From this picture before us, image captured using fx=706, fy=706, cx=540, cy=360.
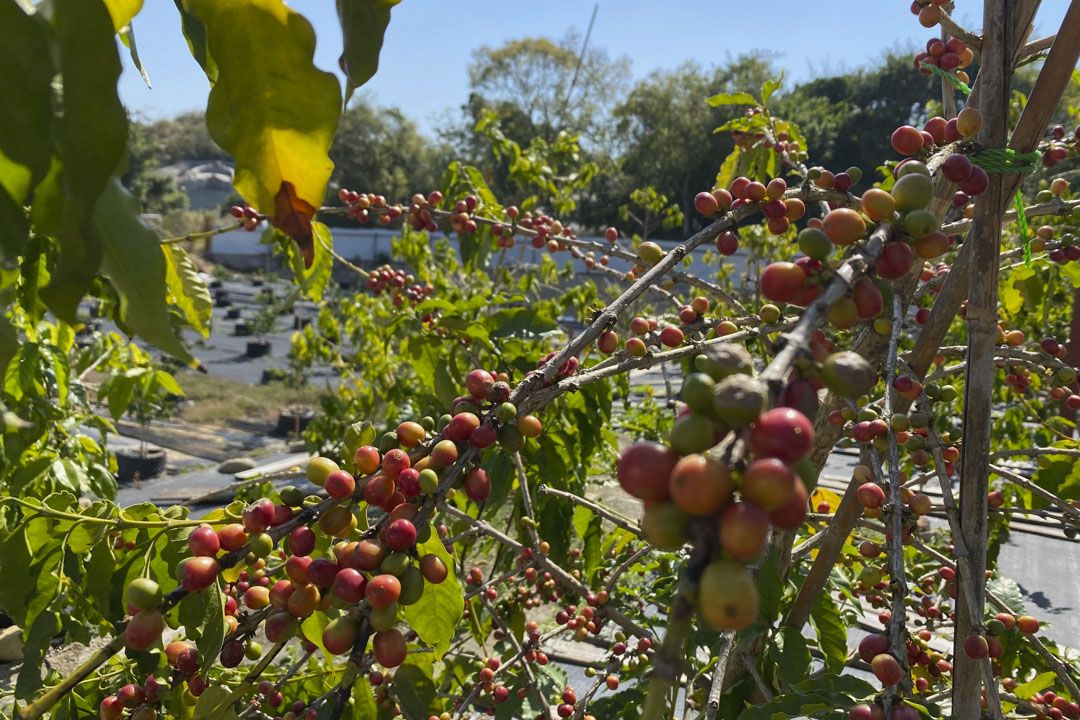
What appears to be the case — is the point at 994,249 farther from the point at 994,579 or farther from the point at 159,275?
the point at 994,579

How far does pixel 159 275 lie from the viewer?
0.46 meters

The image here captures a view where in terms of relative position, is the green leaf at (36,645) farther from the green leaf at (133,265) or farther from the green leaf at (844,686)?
the green leaf at (844,686)

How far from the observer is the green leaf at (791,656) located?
3.51ft

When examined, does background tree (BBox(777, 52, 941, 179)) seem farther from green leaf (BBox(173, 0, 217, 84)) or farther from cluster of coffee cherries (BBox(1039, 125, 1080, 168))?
green leaf (BBox(173, 0, 217, 84))

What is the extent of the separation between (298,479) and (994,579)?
5538 mm

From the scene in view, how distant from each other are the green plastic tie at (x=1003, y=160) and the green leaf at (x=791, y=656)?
722 millimetres

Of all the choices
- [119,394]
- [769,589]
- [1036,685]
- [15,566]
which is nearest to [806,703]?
[769,589]

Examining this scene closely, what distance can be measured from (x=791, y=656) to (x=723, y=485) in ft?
2.96

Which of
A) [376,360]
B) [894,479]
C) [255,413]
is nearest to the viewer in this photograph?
[894,479]

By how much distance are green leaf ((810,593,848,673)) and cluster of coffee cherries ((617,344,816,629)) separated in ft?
3.02

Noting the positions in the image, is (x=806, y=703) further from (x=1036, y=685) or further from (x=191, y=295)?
(x=191, y=295)

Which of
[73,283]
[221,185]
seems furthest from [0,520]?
[221,185]

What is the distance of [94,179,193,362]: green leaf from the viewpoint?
45cm

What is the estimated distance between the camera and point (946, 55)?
117 centimetres
